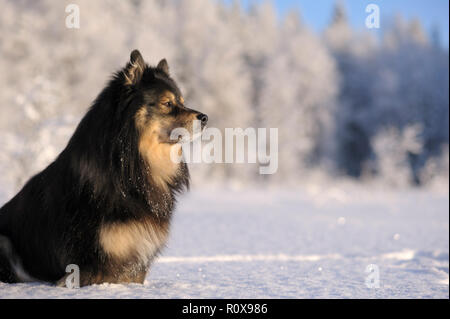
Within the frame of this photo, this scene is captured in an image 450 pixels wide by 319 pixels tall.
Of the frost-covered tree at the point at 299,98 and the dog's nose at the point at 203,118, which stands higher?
the frost-covered tree at the point at 299,98

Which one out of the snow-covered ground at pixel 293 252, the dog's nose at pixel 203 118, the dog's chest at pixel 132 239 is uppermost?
the dog's nose at pixel 203 118

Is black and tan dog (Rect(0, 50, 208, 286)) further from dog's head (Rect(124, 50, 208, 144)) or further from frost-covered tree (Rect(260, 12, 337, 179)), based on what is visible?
frost-covered tree (Rect(260, 12, 337, 179))

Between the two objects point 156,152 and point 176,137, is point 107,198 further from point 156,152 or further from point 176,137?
point 176,137

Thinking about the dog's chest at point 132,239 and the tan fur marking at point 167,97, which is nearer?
the dog's chest at point 132,239

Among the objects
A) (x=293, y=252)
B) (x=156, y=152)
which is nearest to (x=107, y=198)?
(x=156, y=152)

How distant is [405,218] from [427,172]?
56.7 feet

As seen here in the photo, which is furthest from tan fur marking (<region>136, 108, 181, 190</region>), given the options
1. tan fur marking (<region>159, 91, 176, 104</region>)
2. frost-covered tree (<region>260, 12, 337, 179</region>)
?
frost-covered tree (<region>260, 12, 337, 179</region>)

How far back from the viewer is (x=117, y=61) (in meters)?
27.3

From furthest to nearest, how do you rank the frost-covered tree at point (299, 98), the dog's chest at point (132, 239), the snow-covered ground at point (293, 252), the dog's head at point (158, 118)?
the frost-covered tree at point (299, 98), the snow-covered ground at point (293, 252), the dog's head at point (158, 118), the dog's chest at point (132, 239)

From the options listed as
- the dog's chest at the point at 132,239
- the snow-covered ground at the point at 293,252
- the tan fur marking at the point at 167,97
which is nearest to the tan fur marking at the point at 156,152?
the tan fur marking at the point at 167,97

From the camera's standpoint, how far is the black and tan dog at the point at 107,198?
12.0ft

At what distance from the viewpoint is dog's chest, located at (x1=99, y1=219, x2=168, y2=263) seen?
11.9ft

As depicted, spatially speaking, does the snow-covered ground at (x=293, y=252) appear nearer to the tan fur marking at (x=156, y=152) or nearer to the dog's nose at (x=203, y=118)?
the tan fur marking at (x=156, y=152)

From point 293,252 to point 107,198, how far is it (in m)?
6.22
